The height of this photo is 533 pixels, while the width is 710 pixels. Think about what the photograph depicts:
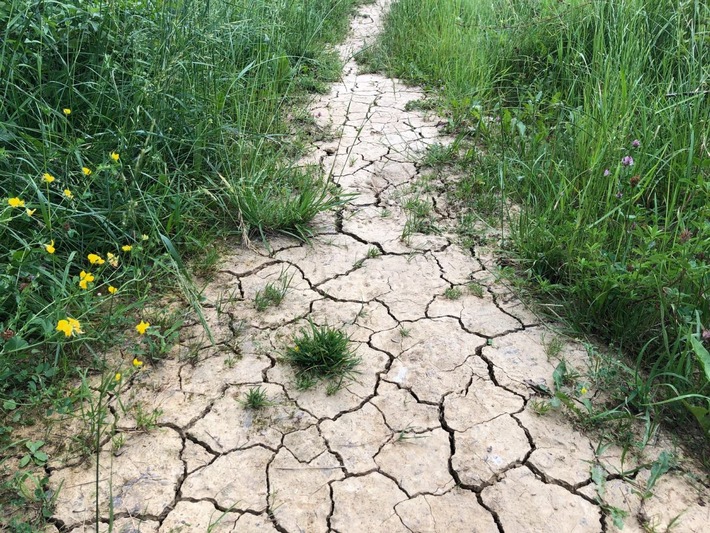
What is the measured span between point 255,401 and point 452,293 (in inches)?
40.9

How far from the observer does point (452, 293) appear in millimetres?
2615

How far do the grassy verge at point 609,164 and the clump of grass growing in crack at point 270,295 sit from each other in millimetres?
1115

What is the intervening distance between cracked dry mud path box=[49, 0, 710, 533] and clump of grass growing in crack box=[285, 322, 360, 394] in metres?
0.05

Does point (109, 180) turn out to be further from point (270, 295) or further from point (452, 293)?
point (452, 293)

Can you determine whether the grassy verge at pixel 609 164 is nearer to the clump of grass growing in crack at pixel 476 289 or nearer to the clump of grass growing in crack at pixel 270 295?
the clump of grass growing in crack at pixel 476 289

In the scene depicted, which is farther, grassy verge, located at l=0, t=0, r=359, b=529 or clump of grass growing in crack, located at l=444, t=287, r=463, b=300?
clump of grass growing in crack, located at l=444, t=287, r=463, b=300

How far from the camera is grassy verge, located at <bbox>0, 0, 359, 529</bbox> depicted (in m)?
2.03

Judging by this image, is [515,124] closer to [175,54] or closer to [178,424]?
[175,54]

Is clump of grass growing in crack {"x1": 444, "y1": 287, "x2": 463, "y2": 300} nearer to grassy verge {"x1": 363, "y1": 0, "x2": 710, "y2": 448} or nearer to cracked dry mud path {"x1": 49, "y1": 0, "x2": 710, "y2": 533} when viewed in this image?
cracked dry mud path {"x1": 49, "y1": 0, "x2": 710, "y2": 533}

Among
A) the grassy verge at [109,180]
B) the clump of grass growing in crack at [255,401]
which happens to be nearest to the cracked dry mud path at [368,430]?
the clump of grass growing in crack at [255,401]

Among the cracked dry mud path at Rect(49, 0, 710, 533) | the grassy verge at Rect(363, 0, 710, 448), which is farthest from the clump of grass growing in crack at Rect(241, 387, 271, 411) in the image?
the grassy verge at Rect(363, 0, 710, 448)

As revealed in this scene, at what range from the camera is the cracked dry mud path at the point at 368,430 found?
1.72m

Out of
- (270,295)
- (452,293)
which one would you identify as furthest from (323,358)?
(452,293)

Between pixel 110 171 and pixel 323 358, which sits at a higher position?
pixel 110 171
